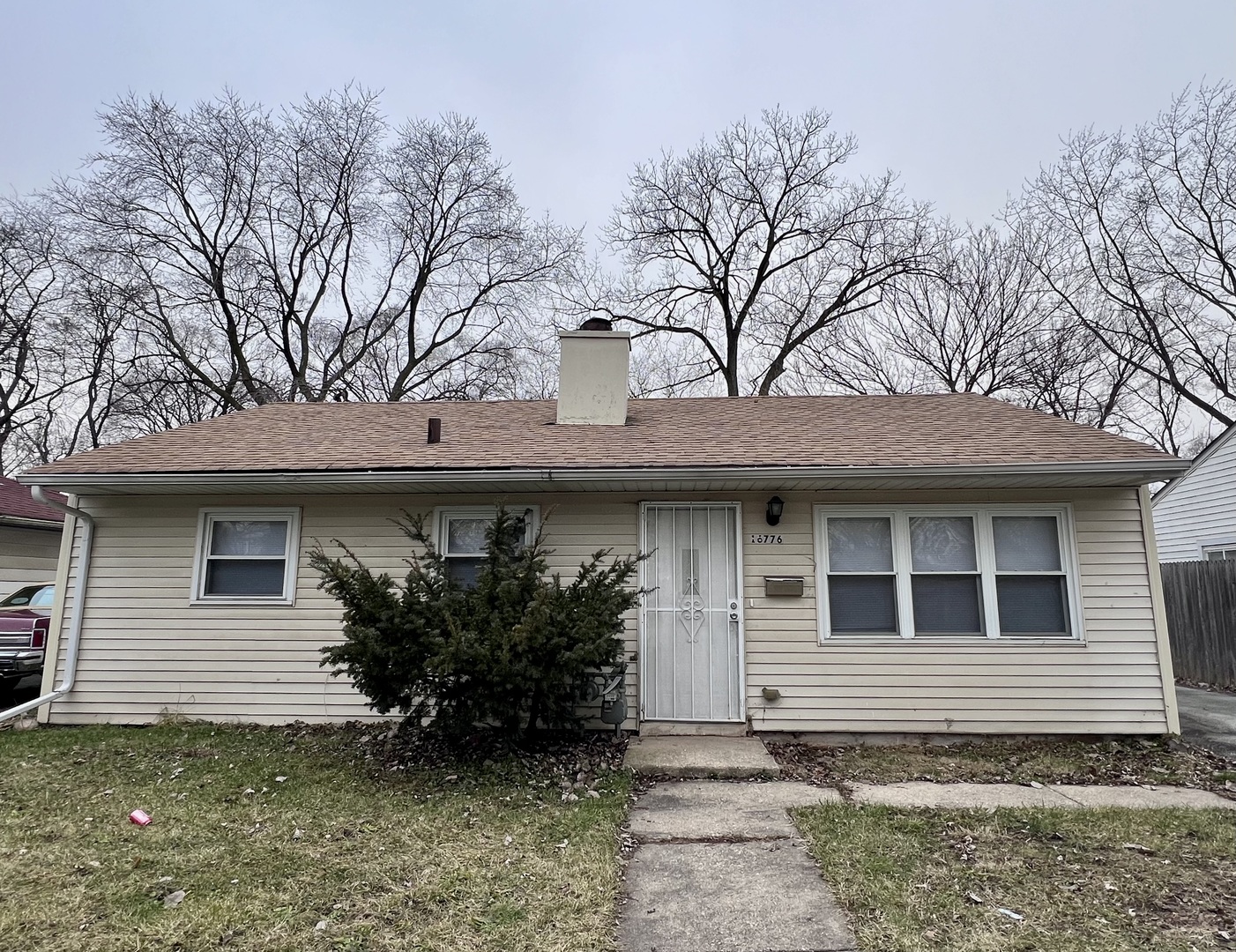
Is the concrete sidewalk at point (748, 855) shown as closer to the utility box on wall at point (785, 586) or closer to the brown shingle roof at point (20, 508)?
the utility box on wall at point (785, 586)

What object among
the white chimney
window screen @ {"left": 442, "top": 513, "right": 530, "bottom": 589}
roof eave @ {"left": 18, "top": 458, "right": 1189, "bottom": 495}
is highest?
the white chimney

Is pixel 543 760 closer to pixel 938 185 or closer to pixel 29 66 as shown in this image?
pixel 29 66

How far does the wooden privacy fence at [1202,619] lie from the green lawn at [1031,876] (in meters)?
7.13

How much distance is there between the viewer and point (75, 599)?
6.76 m

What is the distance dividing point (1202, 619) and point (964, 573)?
7.23 metres

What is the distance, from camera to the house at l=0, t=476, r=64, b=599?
508 inches

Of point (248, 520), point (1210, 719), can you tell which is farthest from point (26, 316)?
point (1210, 719)

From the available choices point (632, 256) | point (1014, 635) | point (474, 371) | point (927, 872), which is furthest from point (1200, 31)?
point (474, 371)

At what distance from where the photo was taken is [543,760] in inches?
210

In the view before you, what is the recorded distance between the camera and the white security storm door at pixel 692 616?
6234 millimetres

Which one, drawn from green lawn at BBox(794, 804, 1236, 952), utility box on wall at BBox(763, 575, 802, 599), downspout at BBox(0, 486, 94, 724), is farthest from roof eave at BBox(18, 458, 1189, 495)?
green lawn at BBox(794, 804, 1236, 952)

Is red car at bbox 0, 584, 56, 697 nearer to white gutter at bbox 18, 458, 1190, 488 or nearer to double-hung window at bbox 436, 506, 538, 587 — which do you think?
white gutter at bbox 18, 458, 1190, 488

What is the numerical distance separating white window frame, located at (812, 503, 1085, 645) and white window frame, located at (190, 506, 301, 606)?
500 cm

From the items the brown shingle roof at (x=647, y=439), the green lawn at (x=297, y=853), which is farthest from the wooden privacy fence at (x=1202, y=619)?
the green lawn at (x=297, y=853)
